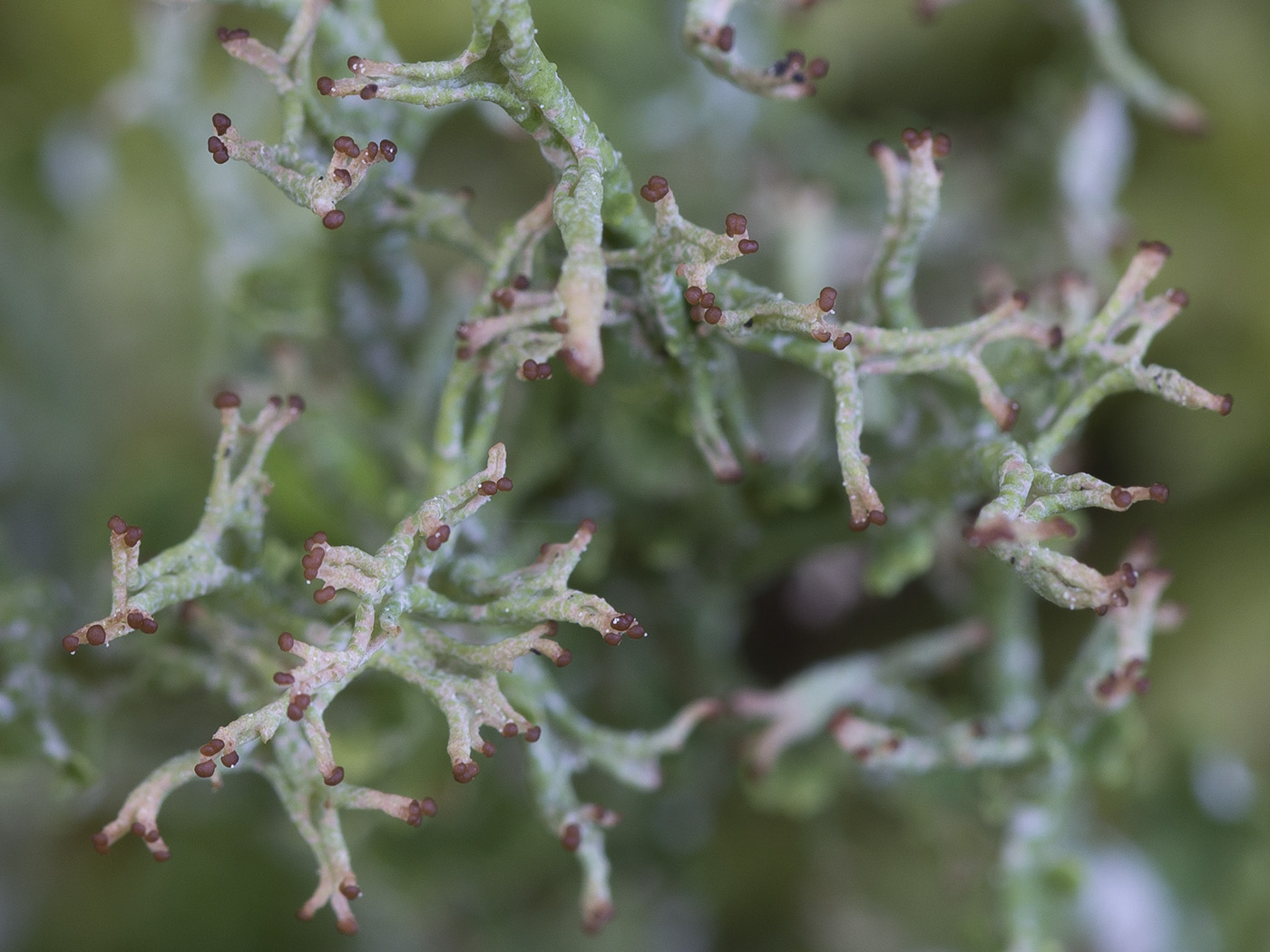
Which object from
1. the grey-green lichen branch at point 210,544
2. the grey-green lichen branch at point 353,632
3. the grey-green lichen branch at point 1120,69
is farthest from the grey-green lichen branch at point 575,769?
the grey-green lichen branch at point 1120,69

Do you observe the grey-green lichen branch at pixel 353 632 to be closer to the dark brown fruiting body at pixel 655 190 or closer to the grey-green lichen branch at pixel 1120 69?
the dark brown fruiting body at pixel 655 190

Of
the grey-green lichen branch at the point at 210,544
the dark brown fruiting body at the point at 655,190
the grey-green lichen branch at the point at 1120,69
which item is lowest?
the grey-green lichen branch at the point at 210,544

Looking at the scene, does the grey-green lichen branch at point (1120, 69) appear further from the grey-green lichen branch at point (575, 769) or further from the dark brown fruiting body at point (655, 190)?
the grey-green lichen branch at point (575, 769)

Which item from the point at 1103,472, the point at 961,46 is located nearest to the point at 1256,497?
the point at 1103,472

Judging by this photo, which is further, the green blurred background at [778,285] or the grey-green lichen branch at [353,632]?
the green blurred background at [778,285]

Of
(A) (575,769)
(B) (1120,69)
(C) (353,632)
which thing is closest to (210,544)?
(C) (353,632)

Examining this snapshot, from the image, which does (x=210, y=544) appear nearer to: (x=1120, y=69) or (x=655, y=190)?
(x=655, y=190)

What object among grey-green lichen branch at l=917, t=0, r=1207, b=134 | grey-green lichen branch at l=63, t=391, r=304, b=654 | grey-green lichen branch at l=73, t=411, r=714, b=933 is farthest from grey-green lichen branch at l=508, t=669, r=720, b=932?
grey-green lichen branch at l=917, t=0, r=1207, b=134

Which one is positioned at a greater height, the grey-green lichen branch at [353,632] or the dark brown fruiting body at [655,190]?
the dark brown fruiting body at [655,190]
